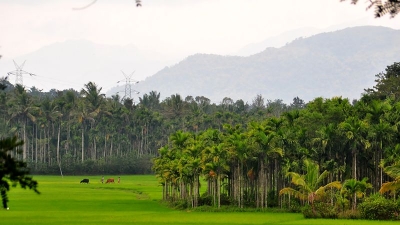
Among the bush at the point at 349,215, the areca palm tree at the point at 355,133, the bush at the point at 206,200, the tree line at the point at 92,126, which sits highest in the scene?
the tree line at the point at 92,126

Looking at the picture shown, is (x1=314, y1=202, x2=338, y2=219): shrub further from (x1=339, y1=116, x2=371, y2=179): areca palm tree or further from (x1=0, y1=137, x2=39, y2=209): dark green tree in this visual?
(x1=0, y1=137, x2=39, y2=209): dark green tree

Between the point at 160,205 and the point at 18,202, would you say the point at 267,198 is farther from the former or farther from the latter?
the point at 18,202

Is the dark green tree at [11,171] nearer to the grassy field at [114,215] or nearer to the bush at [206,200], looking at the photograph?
the grassy field at [114,215]

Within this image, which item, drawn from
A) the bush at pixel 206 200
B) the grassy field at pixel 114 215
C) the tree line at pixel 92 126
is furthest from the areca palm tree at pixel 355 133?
the tree line at pixel 92 126

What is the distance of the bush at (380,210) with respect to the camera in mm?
51500

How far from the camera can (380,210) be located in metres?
51.5

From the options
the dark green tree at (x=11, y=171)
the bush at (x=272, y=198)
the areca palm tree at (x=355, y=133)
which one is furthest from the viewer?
the bush at (x=272, y=198)

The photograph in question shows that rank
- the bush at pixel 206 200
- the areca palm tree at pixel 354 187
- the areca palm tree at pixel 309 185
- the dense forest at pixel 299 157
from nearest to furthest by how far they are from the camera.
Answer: the areca palm tree at pixel 354 187 → the areca palm tree at pixel 309 185 → the dense forest at pixel 299 157 → the bush at pixel 206 200

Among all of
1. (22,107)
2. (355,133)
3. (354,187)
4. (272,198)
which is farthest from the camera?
(22,107)

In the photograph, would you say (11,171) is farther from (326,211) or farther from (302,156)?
(302,156)

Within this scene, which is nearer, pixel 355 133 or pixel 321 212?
pixel 321 212

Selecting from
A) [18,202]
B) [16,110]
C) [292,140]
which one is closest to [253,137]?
[292,140]

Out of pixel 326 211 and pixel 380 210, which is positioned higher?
pixel 380 210

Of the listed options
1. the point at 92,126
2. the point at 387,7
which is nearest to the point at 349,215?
the point at 387,7
